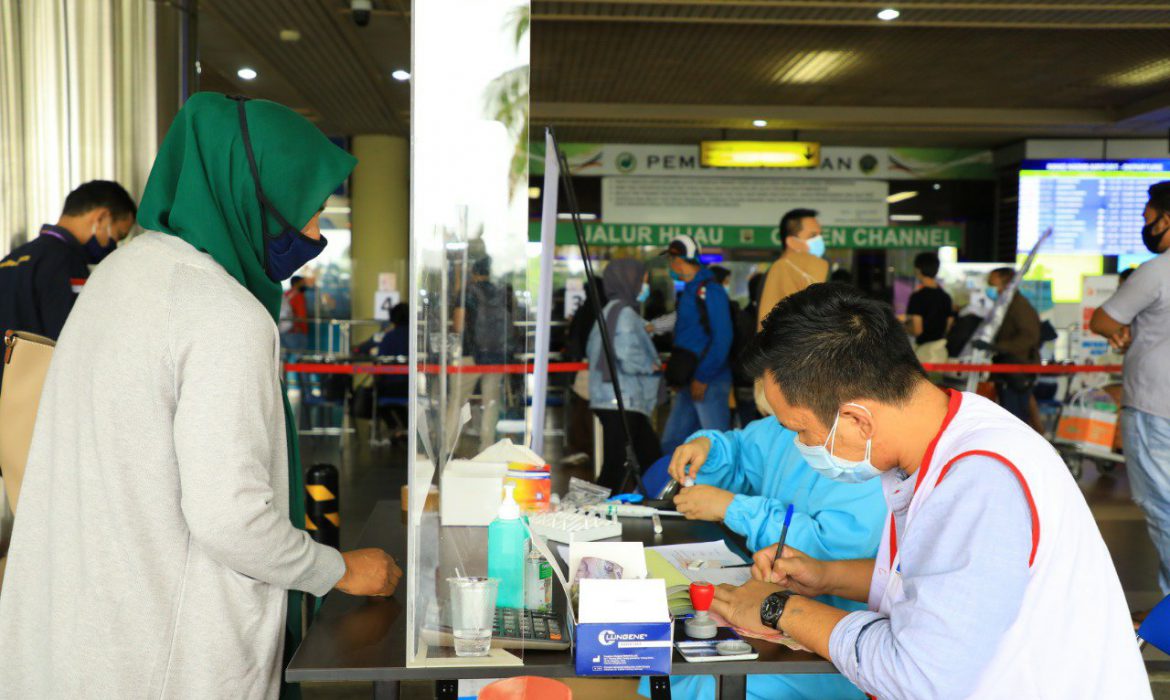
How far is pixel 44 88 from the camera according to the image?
4164 mm

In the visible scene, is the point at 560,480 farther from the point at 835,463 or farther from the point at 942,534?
the point at 942,534

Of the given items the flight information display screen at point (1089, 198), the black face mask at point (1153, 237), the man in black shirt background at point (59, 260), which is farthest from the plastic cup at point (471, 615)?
the flight information display screen at point (1089, 198)

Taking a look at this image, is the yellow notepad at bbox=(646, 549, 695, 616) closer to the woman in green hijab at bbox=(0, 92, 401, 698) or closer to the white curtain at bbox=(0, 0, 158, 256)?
the woman in green hijab at bbox=(0, 92, 401, 698)

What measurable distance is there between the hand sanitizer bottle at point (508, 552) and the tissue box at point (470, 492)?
0.02 meters

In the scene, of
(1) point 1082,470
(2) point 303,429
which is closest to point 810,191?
(1) point 1082,470

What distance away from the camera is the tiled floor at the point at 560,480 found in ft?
10.2

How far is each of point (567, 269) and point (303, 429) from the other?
378 cm

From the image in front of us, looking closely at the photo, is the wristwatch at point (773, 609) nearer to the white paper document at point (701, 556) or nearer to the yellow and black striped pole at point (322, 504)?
the white paper document at point (701, 556)

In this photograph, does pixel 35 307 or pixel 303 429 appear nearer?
pixel 35 307

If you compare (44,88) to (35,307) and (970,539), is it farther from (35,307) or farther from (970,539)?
(970,539)

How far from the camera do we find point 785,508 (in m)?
2.13

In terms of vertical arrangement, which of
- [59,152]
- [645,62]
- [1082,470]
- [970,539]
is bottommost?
[1082,470]

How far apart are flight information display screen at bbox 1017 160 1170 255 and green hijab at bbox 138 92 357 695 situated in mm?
10254

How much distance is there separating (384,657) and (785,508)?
1.03 metres
